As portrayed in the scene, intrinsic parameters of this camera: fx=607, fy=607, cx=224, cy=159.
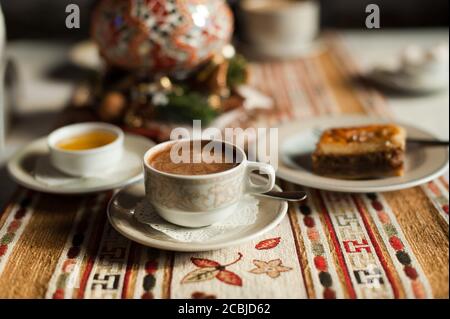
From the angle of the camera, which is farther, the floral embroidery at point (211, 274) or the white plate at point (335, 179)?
the white plate at point (335, 179)

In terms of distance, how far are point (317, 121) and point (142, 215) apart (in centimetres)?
53

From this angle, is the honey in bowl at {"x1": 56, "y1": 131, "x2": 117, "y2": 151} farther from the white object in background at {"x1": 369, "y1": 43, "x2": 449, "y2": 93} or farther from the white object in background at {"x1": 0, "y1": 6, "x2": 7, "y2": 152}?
the white object in background at {"x1": 369, "y1": 43, "x2": 449, "y2": 93}

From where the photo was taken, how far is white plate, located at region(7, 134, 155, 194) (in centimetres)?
113

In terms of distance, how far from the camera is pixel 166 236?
0.97 m

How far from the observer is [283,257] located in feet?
3.19

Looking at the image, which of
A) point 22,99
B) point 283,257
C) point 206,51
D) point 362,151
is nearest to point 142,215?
point 283,257

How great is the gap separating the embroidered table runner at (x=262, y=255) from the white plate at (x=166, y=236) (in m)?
0.04

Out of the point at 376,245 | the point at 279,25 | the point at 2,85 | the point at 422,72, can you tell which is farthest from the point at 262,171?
the point at 279,25

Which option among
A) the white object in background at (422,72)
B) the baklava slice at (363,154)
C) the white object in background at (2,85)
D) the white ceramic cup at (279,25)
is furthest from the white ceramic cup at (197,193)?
the white ceramic cup at (279,25)

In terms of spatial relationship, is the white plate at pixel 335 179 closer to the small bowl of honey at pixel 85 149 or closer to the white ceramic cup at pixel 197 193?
the white ceramic cup at pixel 197 193

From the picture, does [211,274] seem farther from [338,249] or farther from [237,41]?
[237,41]

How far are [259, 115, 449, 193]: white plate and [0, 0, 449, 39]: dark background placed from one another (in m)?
1.17

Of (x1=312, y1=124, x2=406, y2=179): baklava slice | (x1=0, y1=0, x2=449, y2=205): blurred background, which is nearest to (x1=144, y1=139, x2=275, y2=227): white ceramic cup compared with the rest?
(x1=312, y1=124, x2=406, y2=179): baklava slice

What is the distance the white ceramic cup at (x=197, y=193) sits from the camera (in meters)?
0.94
